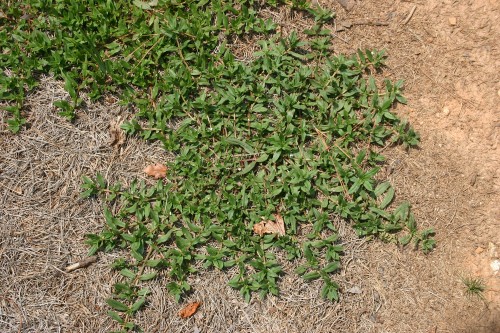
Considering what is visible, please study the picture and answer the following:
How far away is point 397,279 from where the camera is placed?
3.29 meters

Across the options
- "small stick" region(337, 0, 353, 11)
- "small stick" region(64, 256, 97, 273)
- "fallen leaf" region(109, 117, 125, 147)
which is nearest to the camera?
"small stick" region(64, 256, 97, 273)

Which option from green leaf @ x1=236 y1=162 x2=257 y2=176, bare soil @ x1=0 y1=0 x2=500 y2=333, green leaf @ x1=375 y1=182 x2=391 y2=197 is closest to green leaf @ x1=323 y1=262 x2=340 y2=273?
bare soil @ x1=0 y1=0 x2=500 y2=333

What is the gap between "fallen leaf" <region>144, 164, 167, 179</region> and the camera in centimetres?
335

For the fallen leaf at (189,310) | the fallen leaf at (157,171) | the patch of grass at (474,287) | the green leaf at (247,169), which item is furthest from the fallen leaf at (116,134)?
the patch of grass at (474,287)

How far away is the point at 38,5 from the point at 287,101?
181 centimetres

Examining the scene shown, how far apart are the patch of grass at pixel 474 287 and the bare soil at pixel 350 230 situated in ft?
0.08

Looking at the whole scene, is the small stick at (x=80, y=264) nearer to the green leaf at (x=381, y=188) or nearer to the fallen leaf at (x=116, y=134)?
the fallen leaf at (x=116, y=134)

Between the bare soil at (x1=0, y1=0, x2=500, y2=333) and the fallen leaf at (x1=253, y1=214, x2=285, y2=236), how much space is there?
326 mm

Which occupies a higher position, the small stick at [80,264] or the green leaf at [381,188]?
the green leaf at [381,188]

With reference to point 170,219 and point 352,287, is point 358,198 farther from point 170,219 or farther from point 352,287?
point 170,219

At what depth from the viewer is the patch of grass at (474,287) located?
10.7 ft

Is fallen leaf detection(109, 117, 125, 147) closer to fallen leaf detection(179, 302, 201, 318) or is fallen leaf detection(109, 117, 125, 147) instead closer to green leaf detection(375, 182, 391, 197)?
fallen leaf detection(179, 302, 201, 318)

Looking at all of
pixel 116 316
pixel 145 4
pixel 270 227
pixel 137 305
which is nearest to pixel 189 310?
pixel 137 305

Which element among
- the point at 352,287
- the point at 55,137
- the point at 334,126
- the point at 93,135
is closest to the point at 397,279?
the point at 352,287
